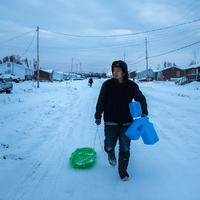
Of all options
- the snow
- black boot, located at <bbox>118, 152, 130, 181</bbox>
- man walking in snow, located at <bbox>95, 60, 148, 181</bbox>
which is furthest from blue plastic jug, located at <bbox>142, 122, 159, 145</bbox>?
the snow

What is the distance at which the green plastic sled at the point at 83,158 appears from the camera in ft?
11.0

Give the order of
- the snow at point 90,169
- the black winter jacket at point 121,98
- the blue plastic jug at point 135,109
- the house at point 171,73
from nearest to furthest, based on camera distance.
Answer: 1. the snow at point 90,169
2. the blue plastic jug at point 135,109
3. the black winter jacket at point 121,98
4. the house at point 171,73

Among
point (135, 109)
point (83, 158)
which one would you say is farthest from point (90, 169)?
point (135, 109)

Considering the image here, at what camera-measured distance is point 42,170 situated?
129 inches

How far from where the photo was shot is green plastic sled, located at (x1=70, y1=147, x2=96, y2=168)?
3357 millimetres

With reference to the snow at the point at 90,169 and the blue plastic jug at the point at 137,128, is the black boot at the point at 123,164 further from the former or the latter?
the blue plastic jug at the point at 137,128

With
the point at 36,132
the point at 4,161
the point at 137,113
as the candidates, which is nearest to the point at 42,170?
the point at 4,161

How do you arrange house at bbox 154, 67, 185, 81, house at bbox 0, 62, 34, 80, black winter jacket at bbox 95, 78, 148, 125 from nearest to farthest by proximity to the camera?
black winter jacket at bbox 95, 78, 148, 125 < house at bbox 0, 62, 34, 80 < house at bbox 154, 67, 185, 81

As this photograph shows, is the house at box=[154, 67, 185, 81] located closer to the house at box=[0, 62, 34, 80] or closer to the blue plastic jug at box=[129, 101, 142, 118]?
the house at box=[0, 62, 34, 80]

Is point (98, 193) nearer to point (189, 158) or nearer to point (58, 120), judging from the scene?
point (189, 158)

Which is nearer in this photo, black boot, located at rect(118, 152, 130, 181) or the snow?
the snow

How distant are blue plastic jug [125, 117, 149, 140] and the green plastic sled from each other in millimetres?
1107

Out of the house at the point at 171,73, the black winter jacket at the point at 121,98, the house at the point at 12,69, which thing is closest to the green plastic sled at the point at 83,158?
the black winter jacket at the point at 121,98

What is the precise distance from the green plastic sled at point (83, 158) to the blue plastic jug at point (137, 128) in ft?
3.63
